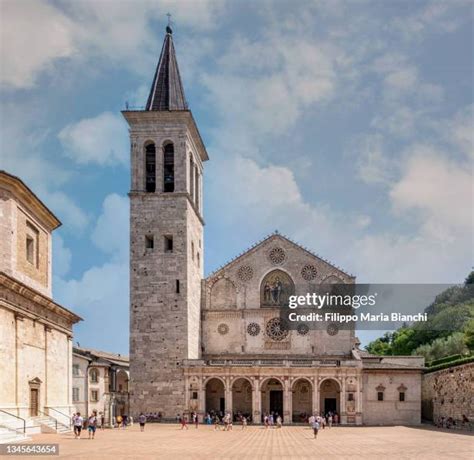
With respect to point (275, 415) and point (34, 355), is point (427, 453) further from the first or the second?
point (275, 415)

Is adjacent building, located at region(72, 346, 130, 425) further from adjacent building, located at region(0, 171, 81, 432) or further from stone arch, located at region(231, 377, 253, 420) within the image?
adjacent building, located at region(0, 171, 81, 432)

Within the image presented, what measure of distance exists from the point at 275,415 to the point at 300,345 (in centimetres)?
644

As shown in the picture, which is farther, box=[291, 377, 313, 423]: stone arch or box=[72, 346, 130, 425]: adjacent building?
box=[72, 346, 130, 425]: adjacent building

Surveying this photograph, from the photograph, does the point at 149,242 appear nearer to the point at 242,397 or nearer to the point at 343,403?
the point at 242,397

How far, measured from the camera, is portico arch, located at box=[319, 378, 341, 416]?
60000mm

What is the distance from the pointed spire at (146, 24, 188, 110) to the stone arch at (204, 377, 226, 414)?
2160 cm

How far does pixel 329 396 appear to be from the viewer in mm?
60531

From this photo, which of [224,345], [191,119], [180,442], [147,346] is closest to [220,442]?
[180,442]

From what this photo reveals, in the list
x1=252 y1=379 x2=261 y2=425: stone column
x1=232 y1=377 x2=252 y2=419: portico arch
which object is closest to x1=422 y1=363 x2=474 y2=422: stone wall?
x1=252 y1=379 x2=261 y2=425: stone column

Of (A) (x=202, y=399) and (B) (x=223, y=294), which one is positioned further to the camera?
(B) (x=223, y=294)

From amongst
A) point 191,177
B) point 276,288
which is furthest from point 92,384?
point 191,177

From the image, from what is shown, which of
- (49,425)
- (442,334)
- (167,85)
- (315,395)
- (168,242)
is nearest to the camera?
(49,425)

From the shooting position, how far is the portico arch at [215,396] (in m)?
60.2

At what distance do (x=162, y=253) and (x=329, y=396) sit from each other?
16.9 m
